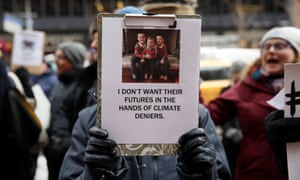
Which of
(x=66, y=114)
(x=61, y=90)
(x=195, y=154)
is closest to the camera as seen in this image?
(x=195, y=154)

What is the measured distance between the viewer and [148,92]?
245 centimetres

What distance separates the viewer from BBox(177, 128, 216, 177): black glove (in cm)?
238

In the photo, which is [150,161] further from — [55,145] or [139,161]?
[55,145]

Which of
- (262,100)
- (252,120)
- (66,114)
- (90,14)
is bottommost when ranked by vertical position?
(90,14)

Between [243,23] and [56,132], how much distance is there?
38.2 metres

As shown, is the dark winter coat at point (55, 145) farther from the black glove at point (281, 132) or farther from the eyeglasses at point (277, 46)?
the black glove at point (281, 132)

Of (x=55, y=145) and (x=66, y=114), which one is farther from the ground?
(x=66, y=114)

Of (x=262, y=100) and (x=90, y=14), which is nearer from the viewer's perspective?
(x=262, y=100)

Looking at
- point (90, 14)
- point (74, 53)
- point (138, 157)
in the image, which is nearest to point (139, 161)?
point (138, 157)

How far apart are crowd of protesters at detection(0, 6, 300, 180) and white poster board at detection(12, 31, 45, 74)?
194cm

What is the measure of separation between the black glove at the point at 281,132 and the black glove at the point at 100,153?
78 cm

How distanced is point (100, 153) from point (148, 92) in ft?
0.98

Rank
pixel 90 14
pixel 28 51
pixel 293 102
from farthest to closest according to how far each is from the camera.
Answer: pixel 90 14 → pixel 28 51 → pixel 293 102

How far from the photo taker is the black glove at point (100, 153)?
238cm
